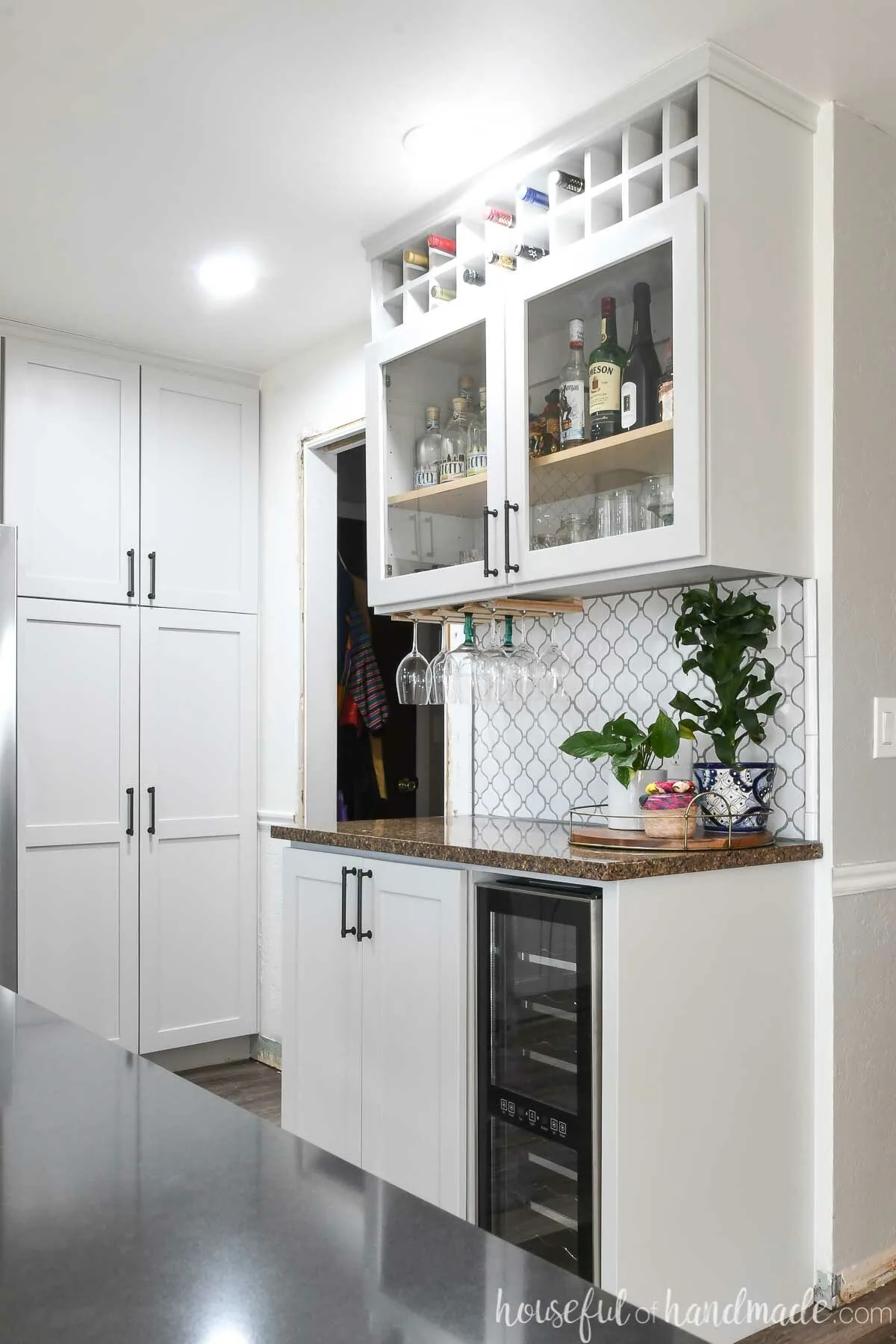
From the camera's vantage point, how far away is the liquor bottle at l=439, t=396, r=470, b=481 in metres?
2.75

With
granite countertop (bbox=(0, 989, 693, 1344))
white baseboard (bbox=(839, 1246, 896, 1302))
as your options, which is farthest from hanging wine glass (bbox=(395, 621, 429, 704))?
granite countertop (bbox=(0, 989, 693, 1344))

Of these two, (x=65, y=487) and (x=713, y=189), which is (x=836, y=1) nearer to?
(x=713, y=189)

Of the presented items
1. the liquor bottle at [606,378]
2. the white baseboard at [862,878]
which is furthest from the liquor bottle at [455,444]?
the white baseboard at [862,878]

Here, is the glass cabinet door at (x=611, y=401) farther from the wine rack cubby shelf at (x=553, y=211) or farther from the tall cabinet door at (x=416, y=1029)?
the tall cabinet door at (x=416, y=1029)

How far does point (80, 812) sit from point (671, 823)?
2.24m

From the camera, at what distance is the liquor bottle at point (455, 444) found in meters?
2.75

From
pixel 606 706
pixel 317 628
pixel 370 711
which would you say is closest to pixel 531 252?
pixel 606 706

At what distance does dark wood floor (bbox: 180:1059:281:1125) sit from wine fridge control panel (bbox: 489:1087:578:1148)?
1417 millimetres

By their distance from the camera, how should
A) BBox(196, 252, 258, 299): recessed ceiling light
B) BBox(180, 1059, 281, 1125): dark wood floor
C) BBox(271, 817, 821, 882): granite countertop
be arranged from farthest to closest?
BBox(180, 1059, 281, 1125): dark wood floor → BBox(196, 252, 258, 299): recessed ceiling light → BBox(271, 817, 821, 882): granite countertop

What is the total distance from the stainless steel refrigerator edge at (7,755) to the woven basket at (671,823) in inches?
82.6

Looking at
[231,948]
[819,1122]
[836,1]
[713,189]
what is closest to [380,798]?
[231,948]

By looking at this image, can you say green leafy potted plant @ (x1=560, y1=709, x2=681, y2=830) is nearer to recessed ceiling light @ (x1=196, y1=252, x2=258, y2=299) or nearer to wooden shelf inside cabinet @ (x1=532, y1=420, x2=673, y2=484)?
wooden shelf inside cabinet @ (x1=532, y1=420, x2=673, y2=484)

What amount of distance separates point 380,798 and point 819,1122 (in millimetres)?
2927

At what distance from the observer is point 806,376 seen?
7.86 feet
